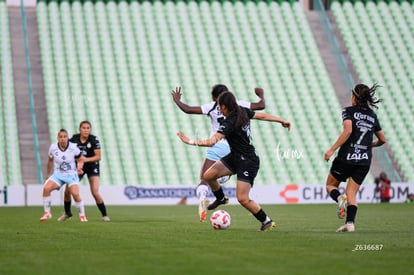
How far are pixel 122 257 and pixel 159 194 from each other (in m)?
19.9

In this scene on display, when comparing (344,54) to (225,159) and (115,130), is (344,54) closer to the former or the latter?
(115,130)

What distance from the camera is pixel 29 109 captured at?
32938 millimetres

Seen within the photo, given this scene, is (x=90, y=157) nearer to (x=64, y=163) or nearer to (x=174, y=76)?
(x=64, y=163)

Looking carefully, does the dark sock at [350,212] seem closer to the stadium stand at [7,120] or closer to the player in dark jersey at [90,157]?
the player in dark jersey at [90,157]

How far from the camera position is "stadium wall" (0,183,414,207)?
91.6ft

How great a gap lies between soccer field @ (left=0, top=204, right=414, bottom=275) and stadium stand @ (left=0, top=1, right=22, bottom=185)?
16.0 m

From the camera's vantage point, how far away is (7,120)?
32125mm

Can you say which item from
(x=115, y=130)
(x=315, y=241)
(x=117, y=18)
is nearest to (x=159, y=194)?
(x=115, y=130)

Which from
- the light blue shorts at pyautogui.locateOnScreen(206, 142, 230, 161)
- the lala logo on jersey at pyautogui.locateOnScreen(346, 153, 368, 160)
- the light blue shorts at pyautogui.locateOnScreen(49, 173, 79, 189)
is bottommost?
the lala logo on jersey at pyautogui.locateOnScreen(346, 153, 368, 160)

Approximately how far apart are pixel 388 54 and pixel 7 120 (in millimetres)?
16442

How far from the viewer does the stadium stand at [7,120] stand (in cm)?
3025

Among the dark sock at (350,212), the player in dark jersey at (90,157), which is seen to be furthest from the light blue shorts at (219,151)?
the dark sock at (350,212)

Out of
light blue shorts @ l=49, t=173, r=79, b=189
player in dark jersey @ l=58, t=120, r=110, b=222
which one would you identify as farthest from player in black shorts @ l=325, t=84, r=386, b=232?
light blue shorts @ l=49, t=173, r=79, b=189

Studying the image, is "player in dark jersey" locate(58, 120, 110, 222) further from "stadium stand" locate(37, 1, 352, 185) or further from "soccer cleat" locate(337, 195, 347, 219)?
"stadium stand" locate(37, 1, 352, 185)
